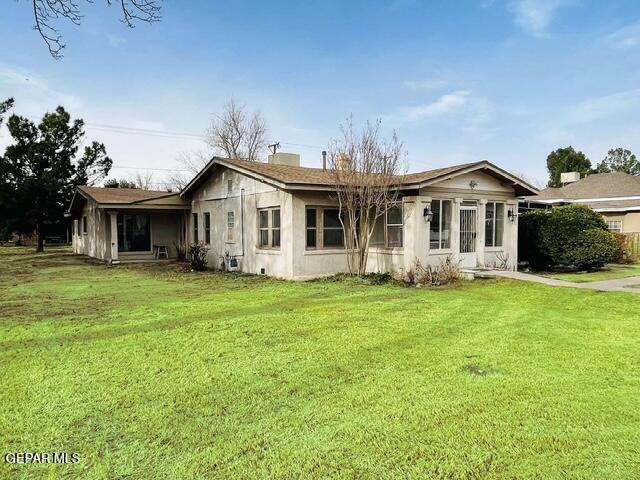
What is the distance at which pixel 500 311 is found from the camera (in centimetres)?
795

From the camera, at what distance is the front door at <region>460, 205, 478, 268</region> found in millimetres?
13449

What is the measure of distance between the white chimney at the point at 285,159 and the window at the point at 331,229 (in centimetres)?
536

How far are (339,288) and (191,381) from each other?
6.89 metres

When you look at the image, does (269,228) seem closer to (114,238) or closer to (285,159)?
(285,159)

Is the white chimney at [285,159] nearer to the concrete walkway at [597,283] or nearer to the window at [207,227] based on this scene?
the window at [207,227]

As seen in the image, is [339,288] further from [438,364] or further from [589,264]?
[589,264]

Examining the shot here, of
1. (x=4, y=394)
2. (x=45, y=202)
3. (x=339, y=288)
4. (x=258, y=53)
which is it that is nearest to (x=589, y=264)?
(x=339, y=288)

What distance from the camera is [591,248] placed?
546 inches

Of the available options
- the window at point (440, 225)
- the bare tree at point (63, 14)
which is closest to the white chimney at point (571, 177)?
the window at point (440, 225)

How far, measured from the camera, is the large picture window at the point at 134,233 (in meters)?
20.2

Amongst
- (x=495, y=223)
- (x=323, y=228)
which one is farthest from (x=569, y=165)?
(x=323, y=228)

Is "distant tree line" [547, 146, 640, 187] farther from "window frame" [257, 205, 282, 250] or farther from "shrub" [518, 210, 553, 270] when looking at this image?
"window frame" [257, 205, 282, 250]

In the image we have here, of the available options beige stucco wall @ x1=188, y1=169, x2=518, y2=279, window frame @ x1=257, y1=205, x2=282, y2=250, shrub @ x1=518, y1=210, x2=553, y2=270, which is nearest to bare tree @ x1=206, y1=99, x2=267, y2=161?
beige stucco wall @ x1=188, y1=169, x2=518, y2=279

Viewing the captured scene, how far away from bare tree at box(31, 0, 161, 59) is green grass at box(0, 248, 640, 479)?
3.72 meters
